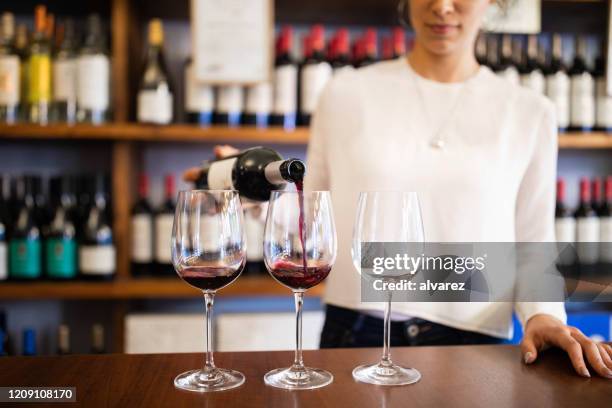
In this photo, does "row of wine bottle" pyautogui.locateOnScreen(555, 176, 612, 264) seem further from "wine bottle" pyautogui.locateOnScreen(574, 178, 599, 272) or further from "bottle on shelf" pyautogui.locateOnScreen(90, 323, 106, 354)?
"bottle on shelf" pyautogui.locateOnScreen(90, 323, 106, 354)

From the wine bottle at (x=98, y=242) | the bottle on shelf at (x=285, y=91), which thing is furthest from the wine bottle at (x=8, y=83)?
the bottle on shelf at (x=285, y=91)

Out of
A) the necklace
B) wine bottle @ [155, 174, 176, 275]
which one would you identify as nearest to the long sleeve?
the necklace

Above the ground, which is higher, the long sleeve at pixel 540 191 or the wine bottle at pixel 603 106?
the wine bottle at pixel 603 106

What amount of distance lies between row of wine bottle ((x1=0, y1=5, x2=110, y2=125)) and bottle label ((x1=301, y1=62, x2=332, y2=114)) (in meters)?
0.52

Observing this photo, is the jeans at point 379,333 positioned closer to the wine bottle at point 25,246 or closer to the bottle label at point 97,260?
the bottle label at point 97,260

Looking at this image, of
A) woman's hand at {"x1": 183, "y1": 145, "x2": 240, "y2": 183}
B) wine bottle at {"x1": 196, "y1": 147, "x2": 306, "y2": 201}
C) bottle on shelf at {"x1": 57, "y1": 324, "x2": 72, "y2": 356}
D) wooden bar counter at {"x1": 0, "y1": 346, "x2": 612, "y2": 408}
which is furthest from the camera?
bottle on shelf at {"x1": 57, "y1": 324, "x2": 72, "y2": 356}

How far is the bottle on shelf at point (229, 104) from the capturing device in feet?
5.56

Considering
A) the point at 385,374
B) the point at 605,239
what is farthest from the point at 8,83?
the point at 605,239

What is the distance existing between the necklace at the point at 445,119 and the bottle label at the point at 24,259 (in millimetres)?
1127

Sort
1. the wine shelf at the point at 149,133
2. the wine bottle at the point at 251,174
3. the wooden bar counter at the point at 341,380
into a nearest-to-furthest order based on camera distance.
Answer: the wooden bar counter at the point at 341,380 < the wine bottle at the point at 251,174 < the wine shelf at the point at 149,133

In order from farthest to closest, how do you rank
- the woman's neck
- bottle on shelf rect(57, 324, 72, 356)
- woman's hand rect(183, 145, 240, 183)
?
1. bottle on shelf rect(57, 324, 72, 356)
2. the woman's neck
3. woman's hand rect(183, 145, 240, 183)

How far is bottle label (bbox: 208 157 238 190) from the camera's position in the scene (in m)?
0.86

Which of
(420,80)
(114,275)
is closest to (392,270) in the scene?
(420,80)

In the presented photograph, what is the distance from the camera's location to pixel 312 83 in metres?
1.70
